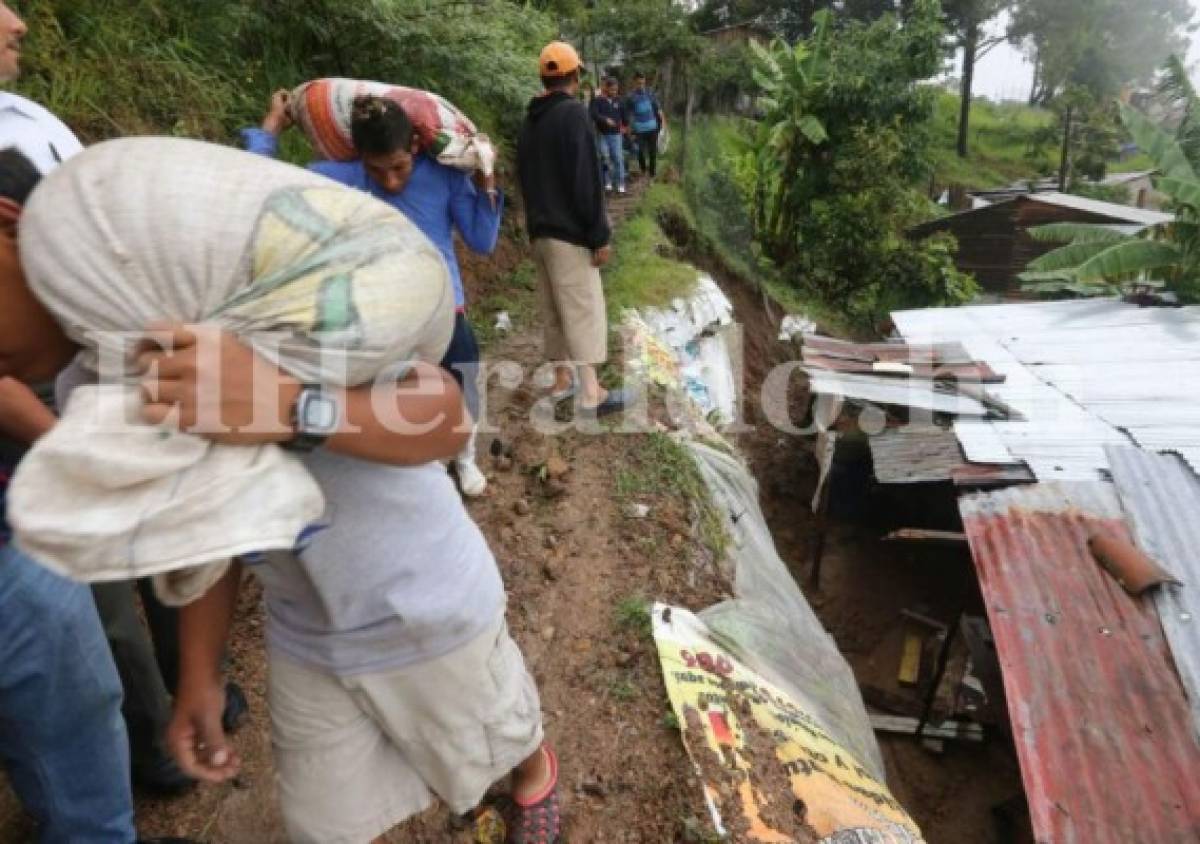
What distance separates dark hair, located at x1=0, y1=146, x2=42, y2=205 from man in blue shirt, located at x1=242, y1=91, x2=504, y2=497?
39.3 inches

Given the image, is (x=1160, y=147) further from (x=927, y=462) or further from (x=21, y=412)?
(x=21, y=412)

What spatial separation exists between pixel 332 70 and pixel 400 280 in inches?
215

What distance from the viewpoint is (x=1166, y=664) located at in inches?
159

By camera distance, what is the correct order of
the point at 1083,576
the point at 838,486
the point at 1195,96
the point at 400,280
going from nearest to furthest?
the point at 400,280 < the point at 1083,576 < the point at 838,486 < the point at 1195,96

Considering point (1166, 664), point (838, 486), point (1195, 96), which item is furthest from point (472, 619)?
point (1195, 96)

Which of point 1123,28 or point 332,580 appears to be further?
point 1123,28

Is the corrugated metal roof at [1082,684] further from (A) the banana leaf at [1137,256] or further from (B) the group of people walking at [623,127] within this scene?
(B) the group of people walking at [623,127]

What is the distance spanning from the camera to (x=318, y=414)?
1.01m

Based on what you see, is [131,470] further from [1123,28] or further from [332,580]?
[1123,28]

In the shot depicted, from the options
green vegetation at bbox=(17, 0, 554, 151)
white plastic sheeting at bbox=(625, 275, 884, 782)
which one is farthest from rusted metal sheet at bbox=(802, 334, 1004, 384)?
green vegetation at bbox=(17, 0, 554, 151)

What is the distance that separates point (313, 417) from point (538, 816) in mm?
1463

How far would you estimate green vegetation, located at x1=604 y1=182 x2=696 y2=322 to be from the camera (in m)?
7.32

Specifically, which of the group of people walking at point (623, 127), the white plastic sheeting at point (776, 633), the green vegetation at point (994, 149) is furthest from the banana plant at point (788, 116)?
the green vegetation at point (994, 149)

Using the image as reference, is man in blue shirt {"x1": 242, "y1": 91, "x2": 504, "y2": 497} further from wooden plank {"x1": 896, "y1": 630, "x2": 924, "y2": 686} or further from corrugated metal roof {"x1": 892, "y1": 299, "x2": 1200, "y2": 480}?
wooden plank {"x1": 896, "y1": 630, "x2": 924, "y2": 686}
